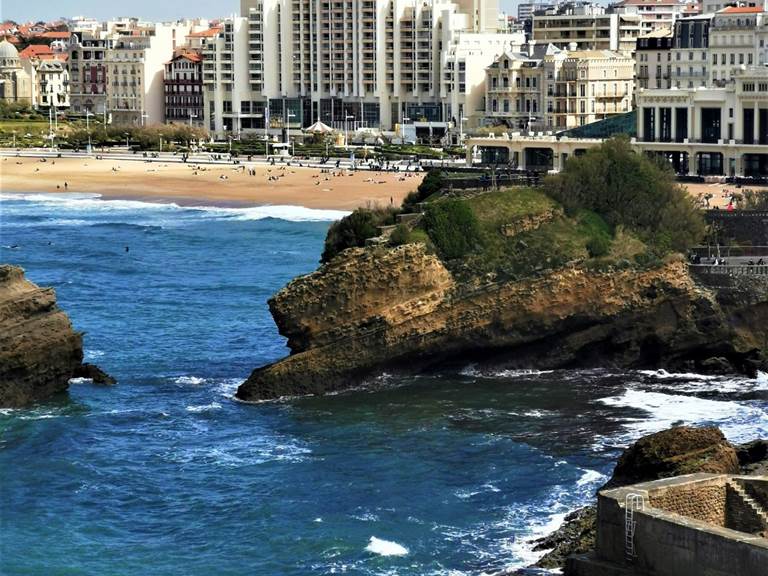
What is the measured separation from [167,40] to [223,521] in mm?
156672

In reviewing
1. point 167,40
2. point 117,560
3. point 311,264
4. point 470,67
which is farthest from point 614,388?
point 167,40

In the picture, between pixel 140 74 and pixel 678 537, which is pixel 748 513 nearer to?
pixel 678 537

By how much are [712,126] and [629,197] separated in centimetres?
4238

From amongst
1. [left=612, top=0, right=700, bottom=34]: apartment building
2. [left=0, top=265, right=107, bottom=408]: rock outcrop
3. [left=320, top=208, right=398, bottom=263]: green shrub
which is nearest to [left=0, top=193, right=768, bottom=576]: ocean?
[left=0, top=265, right=107, bottom=408]: rock outcrop

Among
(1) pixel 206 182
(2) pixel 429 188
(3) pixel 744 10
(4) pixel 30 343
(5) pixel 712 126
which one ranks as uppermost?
(3) pixel 744 10

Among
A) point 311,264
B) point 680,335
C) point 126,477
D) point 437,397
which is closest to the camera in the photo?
point 126,477

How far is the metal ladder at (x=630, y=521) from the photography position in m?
31.6

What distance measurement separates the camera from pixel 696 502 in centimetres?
3297

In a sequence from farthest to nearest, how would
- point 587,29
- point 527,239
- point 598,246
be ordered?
point 587,29, point 527,239, point 598,246

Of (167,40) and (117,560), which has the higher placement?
(167,40)

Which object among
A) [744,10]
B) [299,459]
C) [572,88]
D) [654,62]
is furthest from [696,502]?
[572,88]

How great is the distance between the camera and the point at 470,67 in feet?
523

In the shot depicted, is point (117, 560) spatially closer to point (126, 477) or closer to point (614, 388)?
point (126, 477)

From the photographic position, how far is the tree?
58562 millimetres
